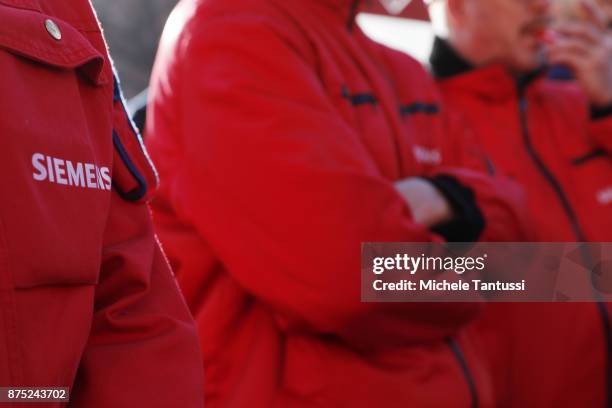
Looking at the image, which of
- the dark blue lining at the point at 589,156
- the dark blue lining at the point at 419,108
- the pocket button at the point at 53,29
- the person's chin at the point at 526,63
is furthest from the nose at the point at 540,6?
the pocket button at the point at 53,29

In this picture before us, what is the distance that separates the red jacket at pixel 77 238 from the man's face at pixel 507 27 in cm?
157

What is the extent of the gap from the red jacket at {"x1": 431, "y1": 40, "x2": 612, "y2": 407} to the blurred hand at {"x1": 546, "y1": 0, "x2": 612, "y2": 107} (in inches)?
1.7

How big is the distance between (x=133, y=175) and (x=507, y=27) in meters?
Result: 1.64

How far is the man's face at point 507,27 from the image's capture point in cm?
248

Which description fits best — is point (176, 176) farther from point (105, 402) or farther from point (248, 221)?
point (105, 402)

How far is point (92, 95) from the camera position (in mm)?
1036

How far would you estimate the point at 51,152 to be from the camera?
Answer: 92 centimetres

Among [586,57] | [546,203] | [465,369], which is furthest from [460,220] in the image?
[586,57]

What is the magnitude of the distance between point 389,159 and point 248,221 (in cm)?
36

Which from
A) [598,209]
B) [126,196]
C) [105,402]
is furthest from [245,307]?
[598,209]

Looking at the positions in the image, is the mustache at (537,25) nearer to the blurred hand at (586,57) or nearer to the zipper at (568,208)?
the blurred hand at (586,57)

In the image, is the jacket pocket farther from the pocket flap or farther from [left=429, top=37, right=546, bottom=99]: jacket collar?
[left=429, top=37, right=546, bottom=99]: jacket collar

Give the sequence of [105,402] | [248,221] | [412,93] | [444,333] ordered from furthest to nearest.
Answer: [412,93] < [444,333] < [248,221] < [105,402]

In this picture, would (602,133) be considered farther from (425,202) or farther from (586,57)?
(425,202)
